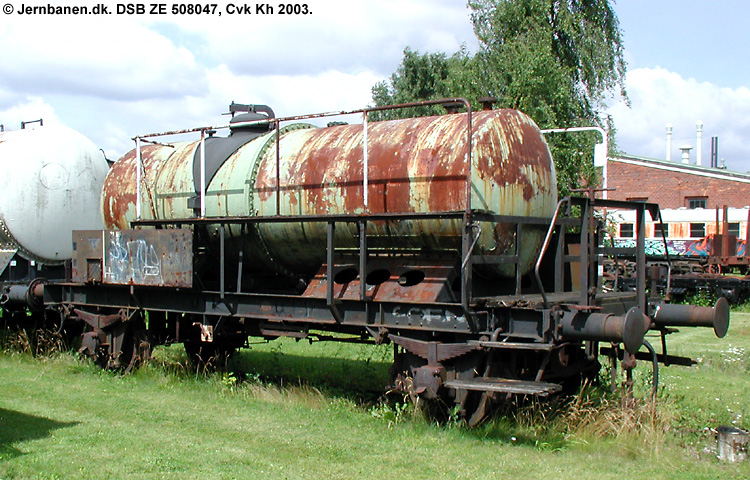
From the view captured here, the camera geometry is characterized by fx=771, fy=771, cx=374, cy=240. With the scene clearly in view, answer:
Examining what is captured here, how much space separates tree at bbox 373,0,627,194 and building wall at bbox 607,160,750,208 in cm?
1260

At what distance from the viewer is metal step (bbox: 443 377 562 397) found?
21.1ft

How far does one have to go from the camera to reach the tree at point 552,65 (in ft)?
62.0

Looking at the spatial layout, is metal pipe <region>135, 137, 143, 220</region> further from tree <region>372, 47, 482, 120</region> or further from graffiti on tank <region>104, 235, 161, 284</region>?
tree <region>372, 47, 482, 120</region>

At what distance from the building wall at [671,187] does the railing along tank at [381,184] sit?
2883 centimetres

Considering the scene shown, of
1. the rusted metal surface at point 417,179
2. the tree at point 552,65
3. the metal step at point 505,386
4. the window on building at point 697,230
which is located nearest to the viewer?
the metal step at point 505,386

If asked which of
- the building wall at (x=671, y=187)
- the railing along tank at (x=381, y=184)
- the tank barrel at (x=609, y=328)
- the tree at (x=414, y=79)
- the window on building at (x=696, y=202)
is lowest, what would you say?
the tank barrel at (x=609, y=328)

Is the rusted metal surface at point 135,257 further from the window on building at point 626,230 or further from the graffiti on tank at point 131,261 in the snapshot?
the window on building at point 626,230

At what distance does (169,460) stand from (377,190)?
3.29 metres

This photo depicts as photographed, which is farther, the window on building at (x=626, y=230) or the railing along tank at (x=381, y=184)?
the window on building at (x=626, y=230)

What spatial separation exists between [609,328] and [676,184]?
33197 mm

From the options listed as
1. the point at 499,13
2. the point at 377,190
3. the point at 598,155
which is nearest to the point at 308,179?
the point at 377,190

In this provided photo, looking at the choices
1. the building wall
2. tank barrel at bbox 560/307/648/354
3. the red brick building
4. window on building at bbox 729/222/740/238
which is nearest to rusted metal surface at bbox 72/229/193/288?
tank barrel at bbox 560/307/648/354

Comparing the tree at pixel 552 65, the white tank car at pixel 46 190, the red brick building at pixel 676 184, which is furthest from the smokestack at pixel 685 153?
the white tank car at pixel 46 190

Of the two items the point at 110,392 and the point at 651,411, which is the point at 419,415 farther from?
the point at 110,392
